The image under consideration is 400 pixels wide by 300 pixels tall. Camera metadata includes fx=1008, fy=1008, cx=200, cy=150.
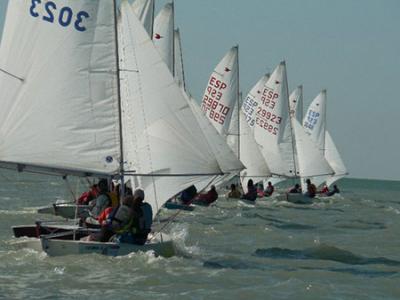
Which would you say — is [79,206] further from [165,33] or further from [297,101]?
[297,101]

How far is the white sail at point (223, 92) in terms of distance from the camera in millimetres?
38938

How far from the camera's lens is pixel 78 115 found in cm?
1714

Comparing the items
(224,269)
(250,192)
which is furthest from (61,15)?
(250,192)

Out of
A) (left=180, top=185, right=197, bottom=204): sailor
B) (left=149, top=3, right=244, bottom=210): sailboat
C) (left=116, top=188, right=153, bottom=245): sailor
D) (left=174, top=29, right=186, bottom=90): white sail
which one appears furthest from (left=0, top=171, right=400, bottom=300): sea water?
(left=174, top=29, right=186, bottom=90): white sail

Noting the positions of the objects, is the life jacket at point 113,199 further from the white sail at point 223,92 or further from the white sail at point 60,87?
the white sail at point 223,92

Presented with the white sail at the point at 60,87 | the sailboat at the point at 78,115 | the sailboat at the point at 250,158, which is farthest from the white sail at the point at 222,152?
the sailboat at the point at 250,158

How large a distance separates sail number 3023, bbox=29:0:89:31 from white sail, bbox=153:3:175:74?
43.1 ft

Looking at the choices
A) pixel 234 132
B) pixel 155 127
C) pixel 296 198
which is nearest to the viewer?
pixel 155 127

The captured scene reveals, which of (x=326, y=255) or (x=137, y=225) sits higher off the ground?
(x=137, y=225)

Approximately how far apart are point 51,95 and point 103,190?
2.64 meters

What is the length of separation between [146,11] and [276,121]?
20.1 meters

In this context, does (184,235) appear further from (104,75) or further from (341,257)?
(104,75)

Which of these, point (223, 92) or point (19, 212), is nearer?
point (19, 212)

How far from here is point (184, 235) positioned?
23.3 m
